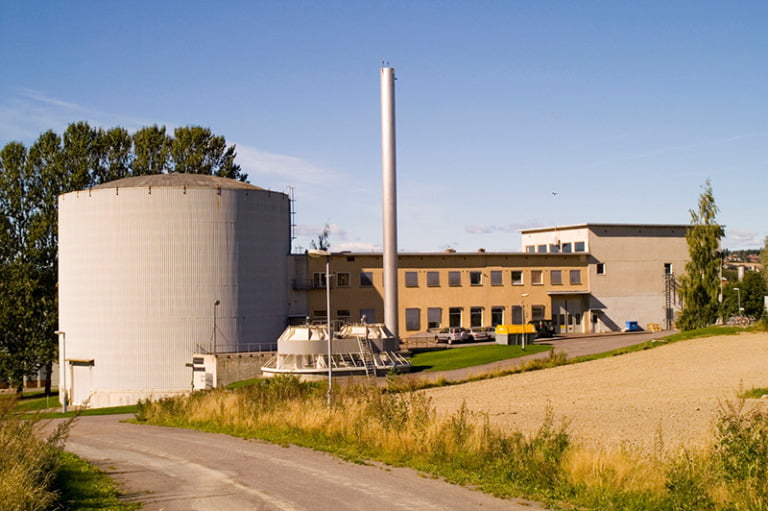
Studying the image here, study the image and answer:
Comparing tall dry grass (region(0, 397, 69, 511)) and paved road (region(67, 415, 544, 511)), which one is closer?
tall dry grass (region(0, 397, 69, 511))

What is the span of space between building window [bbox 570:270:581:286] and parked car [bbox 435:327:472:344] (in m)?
12.9

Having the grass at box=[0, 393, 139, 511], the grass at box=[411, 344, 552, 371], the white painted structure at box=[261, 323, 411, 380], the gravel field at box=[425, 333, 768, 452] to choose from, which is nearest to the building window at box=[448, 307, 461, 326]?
the grass at box=[411, 344, 552, 371]

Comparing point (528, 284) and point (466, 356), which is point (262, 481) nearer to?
point (466, 356)

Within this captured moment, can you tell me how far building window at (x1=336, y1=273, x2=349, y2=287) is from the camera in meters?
70.3

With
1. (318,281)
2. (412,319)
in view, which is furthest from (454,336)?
(318,281)

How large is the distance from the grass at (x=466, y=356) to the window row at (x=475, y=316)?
1186 cm

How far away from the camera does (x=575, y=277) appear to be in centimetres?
7581

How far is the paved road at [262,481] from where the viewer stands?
1423 cm

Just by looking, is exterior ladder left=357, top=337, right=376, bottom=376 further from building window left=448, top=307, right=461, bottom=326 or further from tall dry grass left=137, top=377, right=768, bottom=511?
tall dry grass left=137, top=377, right=768, bottom=511

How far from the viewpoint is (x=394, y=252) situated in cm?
6300

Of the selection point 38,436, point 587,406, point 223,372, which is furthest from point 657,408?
point 223,372

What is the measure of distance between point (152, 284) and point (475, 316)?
93.0 feet

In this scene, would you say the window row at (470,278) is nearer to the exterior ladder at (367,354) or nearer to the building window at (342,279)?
the building window at (342,279)

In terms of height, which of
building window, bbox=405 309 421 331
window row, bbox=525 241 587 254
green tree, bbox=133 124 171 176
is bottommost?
building window, bbox=405 309 421 331
